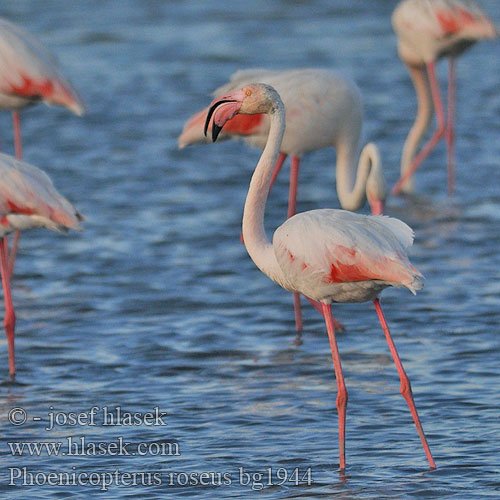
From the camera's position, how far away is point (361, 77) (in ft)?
51.2

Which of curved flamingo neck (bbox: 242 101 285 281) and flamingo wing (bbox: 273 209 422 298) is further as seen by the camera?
curved flamingo neck (bbox: 242 101 285 281)

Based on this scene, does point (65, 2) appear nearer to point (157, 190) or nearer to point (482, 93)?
point (482, 93)

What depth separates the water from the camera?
5742mm

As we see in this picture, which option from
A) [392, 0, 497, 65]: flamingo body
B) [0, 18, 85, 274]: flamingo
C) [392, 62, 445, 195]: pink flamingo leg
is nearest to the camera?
[0, 18, 85, 274]: flamingo

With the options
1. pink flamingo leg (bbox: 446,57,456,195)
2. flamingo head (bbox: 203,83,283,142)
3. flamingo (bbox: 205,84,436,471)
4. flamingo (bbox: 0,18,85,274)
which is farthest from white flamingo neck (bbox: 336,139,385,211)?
pink flamingo leg (bbox: 446,57,456,195)

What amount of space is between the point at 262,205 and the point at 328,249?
49cm

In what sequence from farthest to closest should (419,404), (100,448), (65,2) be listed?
(65,2) < (419,404) < (100,448)

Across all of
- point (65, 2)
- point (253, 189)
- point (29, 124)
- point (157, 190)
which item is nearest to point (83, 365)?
point (253, 189)

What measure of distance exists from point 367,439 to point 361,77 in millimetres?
10022

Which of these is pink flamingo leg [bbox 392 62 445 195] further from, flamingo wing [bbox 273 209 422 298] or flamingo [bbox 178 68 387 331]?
flamingo wing [bbox 273 209 422 298]

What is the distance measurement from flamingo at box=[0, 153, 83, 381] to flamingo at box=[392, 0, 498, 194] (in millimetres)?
4783

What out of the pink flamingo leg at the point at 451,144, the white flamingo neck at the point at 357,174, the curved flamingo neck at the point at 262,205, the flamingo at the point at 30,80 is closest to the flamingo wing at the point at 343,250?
the curved flamingo neck at the point at 262,205

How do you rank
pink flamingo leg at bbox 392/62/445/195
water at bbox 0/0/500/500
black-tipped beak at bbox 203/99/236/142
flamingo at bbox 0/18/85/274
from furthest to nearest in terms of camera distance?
1. pink flamingo leg at bbox 392/62/445/195
2. flamingo at bbox 0/18/85/274
3. black-tipped beak at bbox 203/99/236/142
4. water at bbox 0/0/500/500

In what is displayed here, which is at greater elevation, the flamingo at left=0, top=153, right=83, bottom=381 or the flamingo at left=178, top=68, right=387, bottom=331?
the flamingo at left=178, top=68, right=387, bottom=331
